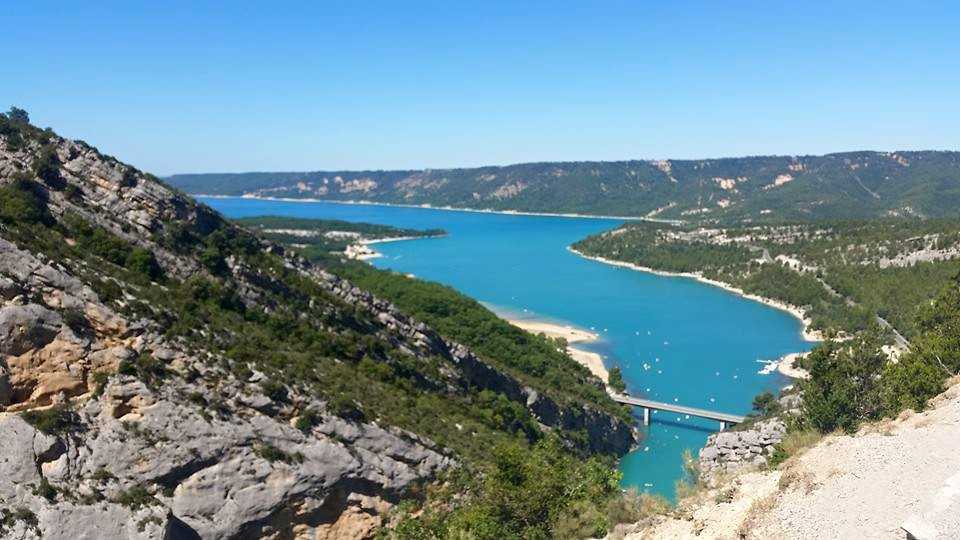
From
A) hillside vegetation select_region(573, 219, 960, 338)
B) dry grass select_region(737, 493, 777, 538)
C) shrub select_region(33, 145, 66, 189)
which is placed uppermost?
shrub select_region(33, 145, 66, 189)

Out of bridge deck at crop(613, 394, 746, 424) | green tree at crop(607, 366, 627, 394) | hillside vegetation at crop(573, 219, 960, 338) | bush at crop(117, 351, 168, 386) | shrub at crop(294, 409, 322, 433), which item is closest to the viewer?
bush at crop(117, 351, 168, 386)

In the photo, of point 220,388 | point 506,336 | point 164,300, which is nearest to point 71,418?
point 220,388

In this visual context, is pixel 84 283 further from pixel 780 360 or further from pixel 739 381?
pixel 780 360

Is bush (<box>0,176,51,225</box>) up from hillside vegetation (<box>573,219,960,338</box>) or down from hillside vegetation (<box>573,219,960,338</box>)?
up

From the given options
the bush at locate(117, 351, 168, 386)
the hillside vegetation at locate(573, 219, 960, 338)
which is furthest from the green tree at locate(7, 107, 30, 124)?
the hillside vegetation at locate(573, 219, 960, 338)

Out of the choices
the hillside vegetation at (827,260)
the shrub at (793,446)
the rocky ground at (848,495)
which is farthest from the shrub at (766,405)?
the rocky ground at (848,495)

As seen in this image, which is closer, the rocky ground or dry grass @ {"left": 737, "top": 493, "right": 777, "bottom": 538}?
the rocky ground

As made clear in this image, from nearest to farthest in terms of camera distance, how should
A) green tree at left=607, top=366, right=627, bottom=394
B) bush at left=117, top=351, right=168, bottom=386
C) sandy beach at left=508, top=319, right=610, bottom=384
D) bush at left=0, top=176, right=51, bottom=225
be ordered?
1. bush at left=117, top=351, right=168, bottom=386
2. bush at left=0, top=176, right=51, bottom=225
3. green tree at left=607, top=366, right=627, bottom=394
4. sandy beach at left=508, top=319, right=610, bottom=384

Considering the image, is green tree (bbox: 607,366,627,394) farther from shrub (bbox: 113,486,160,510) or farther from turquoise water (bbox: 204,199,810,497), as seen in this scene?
shrub (bbox: 113,486,160,510)

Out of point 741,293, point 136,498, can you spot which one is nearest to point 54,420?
point 136,498
